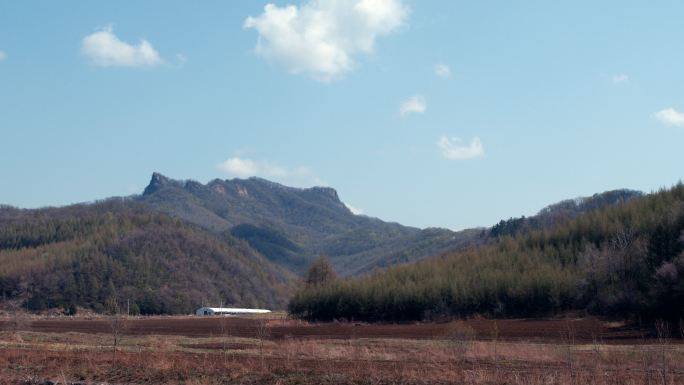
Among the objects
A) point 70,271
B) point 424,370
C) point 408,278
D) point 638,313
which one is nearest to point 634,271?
point 638,313

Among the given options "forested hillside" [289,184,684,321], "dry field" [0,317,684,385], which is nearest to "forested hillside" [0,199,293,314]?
"forested hillside" [289,184,684,321]

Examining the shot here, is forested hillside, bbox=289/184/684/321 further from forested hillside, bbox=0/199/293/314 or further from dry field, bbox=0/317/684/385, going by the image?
forested hillside, bbox=0/199/293/314

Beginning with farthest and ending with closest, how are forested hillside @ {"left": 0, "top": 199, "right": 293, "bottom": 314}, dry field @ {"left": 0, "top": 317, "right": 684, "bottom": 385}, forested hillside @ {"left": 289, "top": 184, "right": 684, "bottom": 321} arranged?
forested hillside @ {"left": 0, "top": 199, "right": 293, "bottom": 314}
forested hillside @ {"left": 289, "top": 184, "right": 684, "bottom": 321}
dry field @ {"left": 0, "top": 317, "right": 684, "bottom": 385}

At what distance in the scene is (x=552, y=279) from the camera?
297ft

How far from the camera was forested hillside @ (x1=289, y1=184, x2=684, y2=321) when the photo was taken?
229 feet

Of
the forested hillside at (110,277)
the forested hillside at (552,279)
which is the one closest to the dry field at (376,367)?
the forested hillside at (552,279)

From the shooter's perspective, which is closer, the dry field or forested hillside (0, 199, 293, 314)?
the dry field

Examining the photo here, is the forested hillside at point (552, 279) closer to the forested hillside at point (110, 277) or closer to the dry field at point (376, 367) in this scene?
the dry field at point (376, 367)

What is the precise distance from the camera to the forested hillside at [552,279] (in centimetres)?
6988

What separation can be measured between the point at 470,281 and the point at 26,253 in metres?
129

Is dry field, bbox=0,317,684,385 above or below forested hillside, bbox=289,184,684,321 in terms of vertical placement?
below

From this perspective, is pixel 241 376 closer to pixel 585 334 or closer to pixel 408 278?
pixel 585 334

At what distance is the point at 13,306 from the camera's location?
145 m

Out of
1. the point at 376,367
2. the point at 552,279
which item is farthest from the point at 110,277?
the point at 376,367
